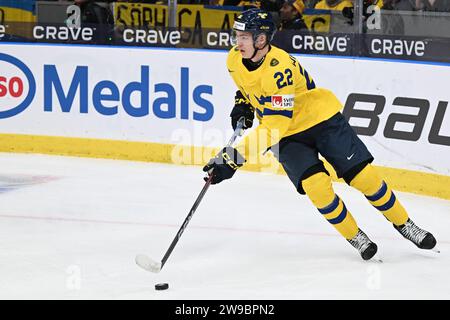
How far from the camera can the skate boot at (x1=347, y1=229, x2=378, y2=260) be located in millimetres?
5156

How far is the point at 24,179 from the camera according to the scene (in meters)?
7.46

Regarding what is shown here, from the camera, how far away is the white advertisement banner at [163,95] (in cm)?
708

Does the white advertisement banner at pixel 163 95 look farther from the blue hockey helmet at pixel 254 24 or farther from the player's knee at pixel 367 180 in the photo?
the blue hockey helmet at pixel 254 24

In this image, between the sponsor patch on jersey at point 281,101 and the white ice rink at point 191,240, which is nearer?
the white ice rink at point 191,240

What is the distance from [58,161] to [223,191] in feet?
5.61

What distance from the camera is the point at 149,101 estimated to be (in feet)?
27.0

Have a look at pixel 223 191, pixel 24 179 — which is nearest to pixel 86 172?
pixel 24 179

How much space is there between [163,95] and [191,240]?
104 inches

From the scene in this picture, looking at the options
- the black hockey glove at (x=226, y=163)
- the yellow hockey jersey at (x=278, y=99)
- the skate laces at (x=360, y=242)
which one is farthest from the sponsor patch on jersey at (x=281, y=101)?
the skate laces at (x=360, y=242)

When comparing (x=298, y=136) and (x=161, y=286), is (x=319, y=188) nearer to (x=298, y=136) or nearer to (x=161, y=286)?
(x=298, y=136)

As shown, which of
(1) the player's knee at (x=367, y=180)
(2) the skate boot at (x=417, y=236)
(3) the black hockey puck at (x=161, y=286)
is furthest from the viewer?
(2) the skate boot at (x=417, y=236)

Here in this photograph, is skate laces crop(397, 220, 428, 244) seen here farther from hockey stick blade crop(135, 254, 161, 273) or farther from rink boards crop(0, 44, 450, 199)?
rink boards crop(0, 44, 450, 199)

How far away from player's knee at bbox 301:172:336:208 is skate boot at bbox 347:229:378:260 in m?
0.26

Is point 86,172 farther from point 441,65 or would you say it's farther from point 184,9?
point 441,65
